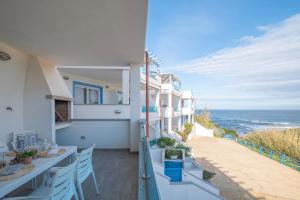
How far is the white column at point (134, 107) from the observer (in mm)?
5246

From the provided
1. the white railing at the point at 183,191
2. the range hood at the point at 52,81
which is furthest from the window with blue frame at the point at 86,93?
the white railing at the point at 183,191

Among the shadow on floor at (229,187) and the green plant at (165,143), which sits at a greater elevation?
the green plant at (165,143)

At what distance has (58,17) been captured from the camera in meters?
2.46

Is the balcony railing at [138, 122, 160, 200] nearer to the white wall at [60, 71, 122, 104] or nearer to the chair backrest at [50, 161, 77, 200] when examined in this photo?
the chair backrest at [50, 161, 77, 200]

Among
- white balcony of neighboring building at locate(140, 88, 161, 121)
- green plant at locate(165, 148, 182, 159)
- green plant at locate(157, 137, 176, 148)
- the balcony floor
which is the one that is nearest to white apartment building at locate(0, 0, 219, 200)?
the balcony floor

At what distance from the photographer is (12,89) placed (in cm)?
406

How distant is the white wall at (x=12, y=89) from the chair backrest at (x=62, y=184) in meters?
2.76

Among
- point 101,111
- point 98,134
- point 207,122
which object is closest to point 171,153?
point 98,134

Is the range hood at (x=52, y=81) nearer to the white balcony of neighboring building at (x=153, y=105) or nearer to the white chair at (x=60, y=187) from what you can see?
the white chair at (x=60, y=187)

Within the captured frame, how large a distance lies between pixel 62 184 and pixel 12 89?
11.2ft

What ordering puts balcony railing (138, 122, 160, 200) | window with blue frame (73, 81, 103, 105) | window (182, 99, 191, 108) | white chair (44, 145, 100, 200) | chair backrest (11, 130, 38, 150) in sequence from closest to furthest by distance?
balcony railing (138, 122, 160, 200) → white chair (44, 145, 100, 200) → chair backrest (11, 130, 38, 150) → window with blue frame (73, 81, 103, 105) → window (182, 99, 191, 108)

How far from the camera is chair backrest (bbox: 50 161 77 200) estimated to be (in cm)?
159

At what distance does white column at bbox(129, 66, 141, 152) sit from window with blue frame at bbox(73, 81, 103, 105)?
3.42 metres

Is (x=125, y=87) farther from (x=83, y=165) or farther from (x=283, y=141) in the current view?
(x=283, y=141)
